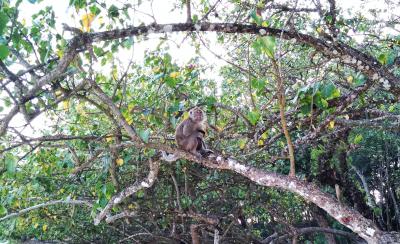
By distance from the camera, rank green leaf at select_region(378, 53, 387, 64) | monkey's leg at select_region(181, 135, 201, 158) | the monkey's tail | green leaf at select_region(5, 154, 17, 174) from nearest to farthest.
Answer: green leaf at select_region(5, 154, 17, 174), green leaf at select_region(378, 53, 387, 64), the monkey's tail, monkey's leg at select_region(181, 135, 201, 158)

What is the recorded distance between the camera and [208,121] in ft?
22.3

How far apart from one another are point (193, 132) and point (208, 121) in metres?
0.36

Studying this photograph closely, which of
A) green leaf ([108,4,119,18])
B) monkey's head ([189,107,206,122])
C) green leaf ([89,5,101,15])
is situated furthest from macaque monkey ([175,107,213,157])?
green leaf ([89,5,101,15])

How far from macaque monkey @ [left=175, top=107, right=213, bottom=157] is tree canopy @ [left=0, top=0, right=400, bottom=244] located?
17 cm

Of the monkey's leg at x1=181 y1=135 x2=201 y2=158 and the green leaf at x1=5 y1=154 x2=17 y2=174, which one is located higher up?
the monkey's leg at x1=181 y1=135 x2=201 y2=158

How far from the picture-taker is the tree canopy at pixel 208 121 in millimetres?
3672

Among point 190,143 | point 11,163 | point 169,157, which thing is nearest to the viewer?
point 11,163

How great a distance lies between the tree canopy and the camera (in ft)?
12.0

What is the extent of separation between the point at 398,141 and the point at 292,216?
346 cm

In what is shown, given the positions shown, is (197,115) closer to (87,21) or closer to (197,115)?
(197,115)

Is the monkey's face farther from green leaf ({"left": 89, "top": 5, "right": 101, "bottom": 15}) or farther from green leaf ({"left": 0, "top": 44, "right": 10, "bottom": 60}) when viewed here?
green leaf ({"left": 0, "top": 44, "right": 10, "bottom": 60})

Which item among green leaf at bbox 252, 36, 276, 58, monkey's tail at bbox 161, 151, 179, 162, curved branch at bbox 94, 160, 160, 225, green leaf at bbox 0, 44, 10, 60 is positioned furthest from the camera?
curved branch at bbox 94, 160, 160, 225

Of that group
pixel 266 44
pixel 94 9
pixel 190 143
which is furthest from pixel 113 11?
pixel 190 143

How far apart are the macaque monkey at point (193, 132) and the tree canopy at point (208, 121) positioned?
17 cm
